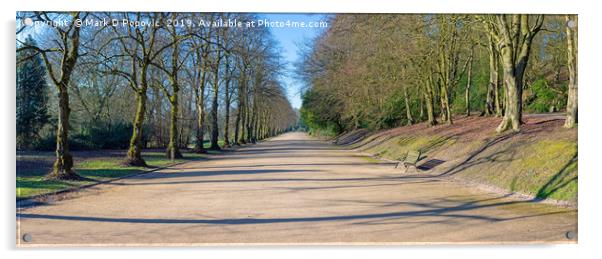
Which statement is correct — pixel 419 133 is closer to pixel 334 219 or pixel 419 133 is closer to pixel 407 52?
pixel 407 52

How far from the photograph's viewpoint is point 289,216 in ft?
31.7

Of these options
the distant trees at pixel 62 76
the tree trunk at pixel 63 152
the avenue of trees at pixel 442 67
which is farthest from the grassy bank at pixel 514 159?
the tree trunk at pixel 63 152

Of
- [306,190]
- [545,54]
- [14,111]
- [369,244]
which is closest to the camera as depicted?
[369,244]

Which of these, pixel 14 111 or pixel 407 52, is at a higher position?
pixel 407 52

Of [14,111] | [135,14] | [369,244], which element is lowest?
[369,244]

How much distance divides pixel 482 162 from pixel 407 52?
41.3 ft

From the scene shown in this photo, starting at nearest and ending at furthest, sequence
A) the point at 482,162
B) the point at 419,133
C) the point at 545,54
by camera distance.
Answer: the point at 482,162, the point at 545,54, the point at 419,133

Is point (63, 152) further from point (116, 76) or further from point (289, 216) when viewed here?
point (289, 216)

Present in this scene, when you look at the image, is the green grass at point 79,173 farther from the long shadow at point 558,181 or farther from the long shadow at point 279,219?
the long shadow at point 558,181

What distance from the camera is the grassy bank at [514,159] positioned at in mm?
11047

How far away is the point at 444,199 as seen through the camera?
11.5m

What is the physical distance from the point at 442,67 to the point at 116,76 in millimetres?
17184

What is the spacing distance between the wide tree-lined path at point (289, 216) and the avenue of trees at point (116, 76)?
2519 millimetres

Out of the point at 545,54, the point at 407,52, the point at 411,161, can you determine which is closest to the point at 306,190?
the point at 411,161
